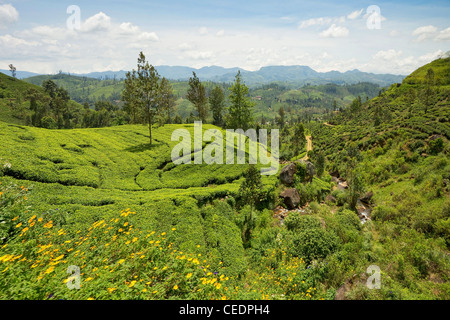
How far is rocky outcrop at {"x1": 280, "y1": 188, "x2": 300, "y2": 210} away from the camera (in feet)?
71.3

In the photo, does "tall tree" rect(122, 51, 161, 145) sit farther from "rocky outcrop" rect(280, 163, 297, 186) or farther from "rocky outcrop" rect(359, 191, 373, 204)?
"rocky outcrop" rect(359, 191, 373, 204)

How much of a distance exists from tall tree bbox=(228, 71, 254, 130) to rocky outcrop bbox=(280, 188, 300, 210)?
21.9 metres

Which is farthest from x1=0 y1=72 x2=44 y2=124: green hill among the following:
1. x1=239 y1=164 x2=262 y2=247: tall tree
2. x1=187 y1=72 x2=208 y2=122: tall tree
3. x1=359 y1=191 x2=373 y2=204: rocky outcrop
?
x1=359 y1=191 x2=373 y2=204: rocky outcrop

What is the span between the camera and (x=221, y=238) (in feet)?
47.8

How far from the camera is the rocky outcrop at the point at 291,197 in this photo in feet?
71.3

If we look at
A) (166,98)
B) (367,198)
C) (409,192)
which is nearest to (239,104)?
(166,98)

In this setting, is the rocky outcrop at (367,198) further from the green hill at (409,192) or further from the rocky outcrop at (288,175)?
the rocky outcrop at (288,175)

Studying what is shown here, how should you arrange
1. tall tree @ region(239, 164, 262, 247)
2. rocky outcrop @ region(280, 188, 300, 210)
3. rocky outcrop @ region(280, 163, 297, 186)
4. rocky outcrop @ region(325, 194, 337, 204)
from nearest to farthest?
tall tree @ region(239, 164, 262, 247) < rocky outcrop @ region(280, 188, 300, 210) < rocky outcrop @ region(280, 163, 297, 186) < rocky outcrop @ region(325, 194, 337, 204)

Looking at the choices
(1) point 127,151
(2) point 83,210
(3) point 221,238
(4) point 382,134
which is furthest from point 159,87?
(4) point 382,134

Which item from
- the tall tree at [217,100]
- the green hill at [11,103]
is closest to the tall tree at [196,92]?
the tall tree at [217,100]

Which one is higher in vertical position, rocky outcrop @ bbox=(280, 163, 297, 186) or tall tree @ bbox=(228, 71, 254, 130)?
tall tree @ bbox=(228, 71, 254, 130)

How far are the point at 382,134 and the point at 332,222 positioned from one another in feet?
148

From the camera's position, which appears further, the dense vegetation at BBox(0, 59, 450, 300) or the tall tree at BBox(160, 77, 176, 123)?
the tall tree at BBox(160, 77, 176, 123)

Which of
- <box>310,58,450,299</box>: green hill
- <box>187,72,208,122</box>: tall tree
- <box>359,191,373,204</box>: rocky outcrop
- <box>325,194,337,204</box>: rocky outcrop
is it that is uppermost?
<box>187,72,208,122</box>: tall tree
